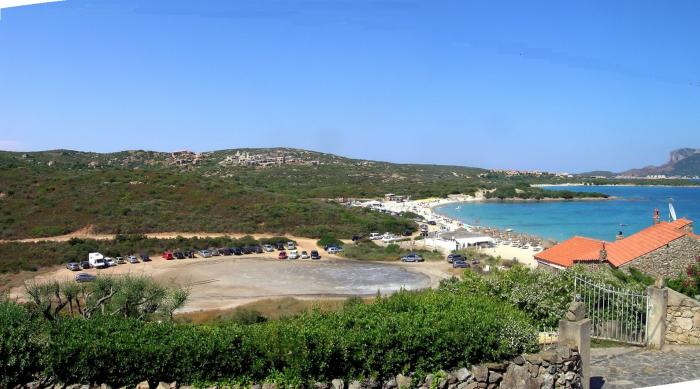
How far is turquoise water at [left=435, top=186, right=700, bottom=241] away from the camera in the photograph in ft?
211

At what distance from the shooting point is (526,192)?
11694cm

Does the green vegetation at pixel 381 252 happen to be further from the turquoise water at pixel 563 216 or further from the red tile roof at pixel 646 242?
the red tile roof at pixel 646 242

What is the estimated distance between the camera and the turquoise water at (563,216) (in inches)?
2527

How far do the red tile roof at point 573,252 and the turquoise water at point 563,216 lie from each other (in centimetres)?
3621

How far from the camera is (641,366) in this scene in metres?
7.57

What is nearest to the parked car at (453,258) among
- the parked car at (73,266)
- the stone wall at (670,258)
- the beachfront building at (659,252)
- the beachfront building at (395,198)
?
the beachfront building at (659,252)

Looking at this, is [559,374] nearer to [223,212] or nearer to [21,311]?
[21,311]

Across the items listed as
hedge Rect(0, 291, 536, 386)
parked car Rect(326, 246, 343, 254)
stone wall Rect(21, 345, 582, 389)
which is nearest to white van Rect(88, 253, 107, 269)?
parked car Rect(326, 246, 343, 254)

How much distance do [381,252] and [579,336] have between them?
3844 cm

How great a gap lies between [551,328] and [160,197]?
54795 mm

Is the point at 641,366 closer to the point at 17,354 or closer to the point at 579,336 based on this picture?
the point at 579,336

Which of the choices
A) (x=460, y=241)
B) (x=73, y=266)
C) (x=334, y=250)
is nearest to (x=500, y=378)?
(x=73, y=266)

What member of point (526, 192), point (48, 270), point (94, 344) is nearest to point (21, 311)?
point (94, 344)

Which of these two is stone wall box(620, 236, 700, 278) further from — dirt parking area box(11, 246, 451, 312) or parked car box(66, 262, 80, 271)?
parked car box(66, 262, 80, 271)
